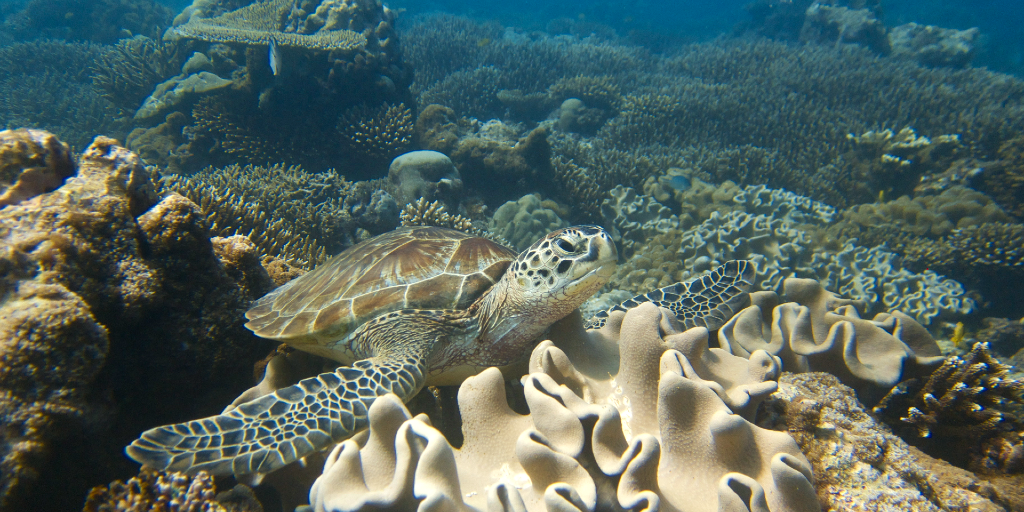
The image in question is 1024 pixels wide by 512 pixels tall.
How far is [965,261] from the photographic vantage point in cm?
529

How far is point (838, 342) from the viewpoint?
86.7 inches

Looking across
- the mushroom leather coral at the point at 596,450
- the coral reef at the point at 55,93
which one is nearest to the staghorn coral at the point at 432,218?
the mushroom leather coral at the point at 596,450

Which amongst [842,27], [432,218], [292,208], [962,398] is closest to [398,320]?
[962,398]

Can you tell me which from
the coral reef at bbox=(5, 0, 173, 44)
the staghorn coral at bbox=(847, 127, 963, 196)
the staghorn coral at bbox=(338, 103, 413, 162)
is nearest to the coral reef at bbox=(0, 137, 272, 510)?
the staghorn coral at bbox=(338, 103, 413, 162)

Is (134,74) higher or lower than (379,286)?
lower

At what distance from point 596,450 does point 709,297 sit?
5.72ft

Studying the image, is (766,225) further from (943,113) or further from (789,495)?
(943,113)

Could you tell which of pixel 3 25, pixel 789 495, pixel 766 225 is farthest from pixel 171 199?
pixel 3 25

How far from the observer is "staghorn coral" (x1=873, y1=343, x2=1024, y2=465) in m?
1.73

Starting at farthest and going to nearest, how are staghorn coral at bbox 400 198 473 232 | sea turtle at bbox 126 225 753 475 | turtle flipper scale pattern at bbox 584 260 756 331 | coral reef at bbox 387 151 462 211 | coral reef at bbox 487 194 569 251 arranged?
coral reef at bbox 387 151 462 211 → coral reef at bbox 487 194 569 251 → staghorn coral at bbox 400 198 473 232 → turtle flipper scale pattern at bbox 584 260 756 331 → sea turtle at bbox 126 225 753 475

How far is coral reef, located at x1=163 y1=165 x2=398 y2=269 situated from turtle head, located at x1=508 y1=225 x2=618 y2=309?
3.25m

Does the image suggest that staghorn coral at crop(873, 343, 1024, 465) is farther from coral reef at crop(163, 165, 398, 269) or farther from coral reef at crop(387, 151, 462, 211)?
coral reef at crop(387, 151, 462, 211)

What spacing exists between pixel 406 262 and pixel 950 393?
10.0ft

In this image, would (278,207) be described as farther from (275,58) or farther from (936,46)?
(936,46)
